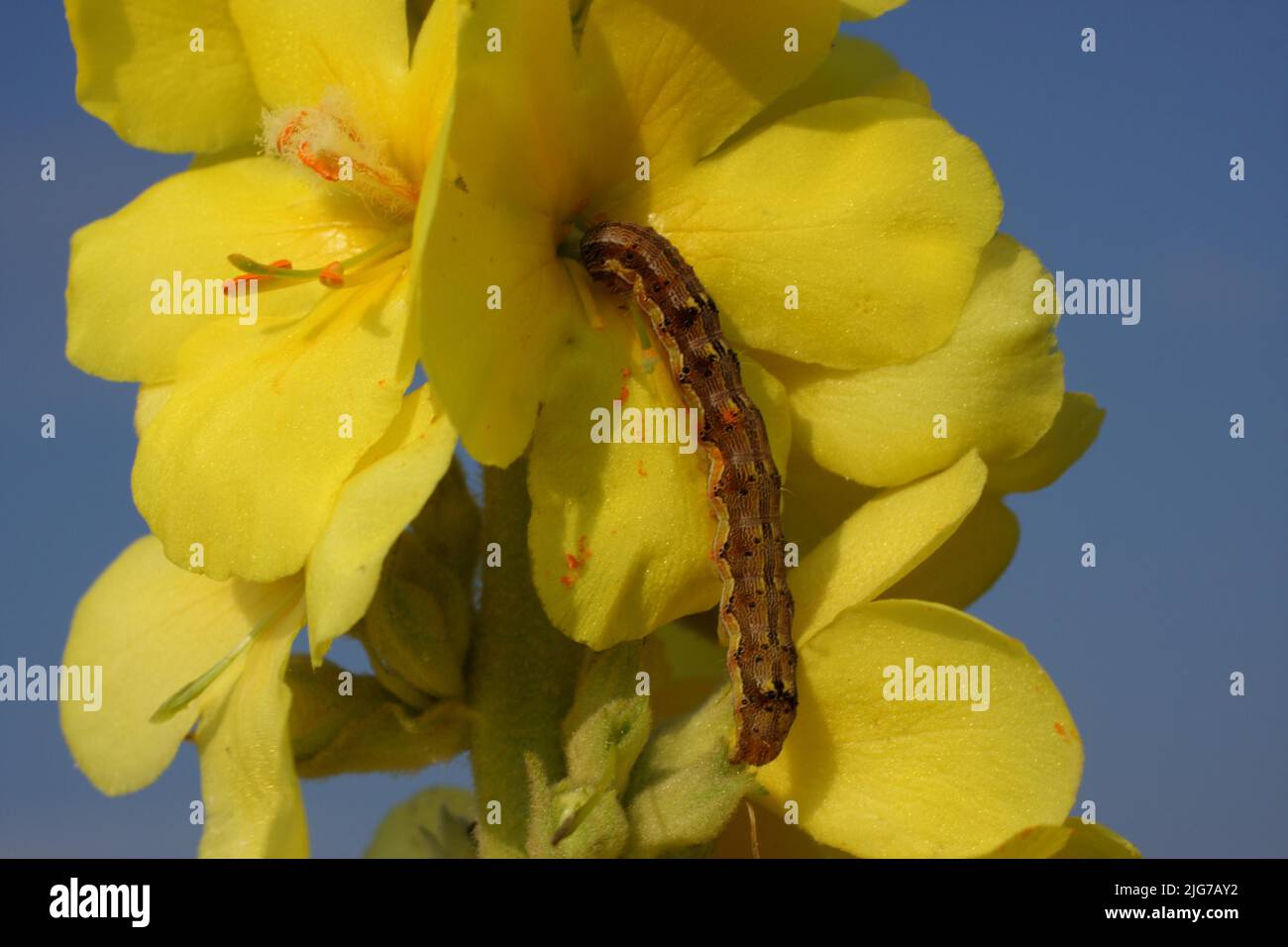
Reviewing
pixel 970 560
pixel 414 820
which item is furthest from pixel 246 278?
pixel 414 820

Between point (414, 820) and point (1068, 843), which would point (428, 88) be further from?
point (414, 820)

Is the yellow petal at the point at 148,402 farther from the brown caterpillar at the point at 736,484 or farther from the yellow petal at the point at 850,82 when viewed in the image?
the yellow petal at the point at 850,82

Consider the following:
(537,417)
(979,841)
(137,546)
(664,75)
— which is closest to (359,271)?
(537,417)

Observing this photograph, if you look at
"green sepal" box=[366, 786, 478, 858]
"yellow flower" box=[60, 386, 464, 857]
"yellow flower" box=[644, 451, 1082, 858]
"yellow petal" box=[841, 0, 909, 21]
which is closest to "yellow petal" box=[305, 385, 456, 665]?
"yellow flower" box=[60, 386, 464, 857]

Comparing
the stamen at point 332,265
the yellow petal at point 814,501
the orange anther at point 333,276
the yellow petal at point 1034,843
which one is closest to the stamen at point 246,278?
the stamen at point 332,265
